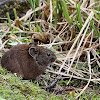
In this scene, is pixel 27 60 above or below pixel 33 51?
below

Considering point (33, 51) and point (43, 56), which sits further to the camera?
point (43, 56)

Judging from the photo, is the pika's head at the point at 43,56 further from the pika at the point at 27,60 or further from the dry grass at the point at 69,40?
the dry grass at the point at 69,40

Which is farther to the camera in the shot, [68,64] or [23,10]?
[23,10]

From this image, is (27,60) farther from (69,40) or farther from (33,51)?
(69,40)

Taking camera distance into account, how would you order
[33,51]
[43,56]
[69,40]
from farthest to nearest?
1. [69,40]
2. [43,56]
3. [33,51]

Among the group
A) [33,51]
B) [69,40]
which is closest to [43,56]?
[33,51]

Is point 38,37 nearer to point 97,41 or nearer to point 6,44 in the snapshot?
point 6,44

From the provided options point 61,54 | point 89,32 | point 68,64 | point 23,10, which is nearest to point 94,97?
point 68,64

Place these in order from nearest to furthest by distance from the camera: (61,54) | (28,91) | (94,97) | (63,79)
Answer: (28,91) → (94,97) → (63,79) → (61,54)

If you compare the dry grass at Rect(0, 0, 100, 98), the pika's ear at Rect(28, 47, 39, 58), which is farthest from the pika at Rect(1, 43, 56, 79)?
the dry grass at Rect(0, 0, 100, 98)
